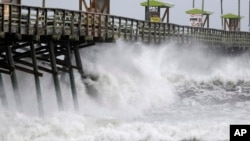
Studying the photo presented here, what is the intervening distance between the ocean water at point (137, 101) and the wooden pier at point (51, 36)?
810mm

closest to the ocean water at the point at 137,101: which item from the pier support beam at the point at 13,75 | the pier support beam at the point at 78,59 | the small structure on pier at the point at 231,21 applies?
the pier support beam at the point at 13,75

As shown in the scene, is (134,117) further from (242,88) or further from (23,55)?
(242,88)

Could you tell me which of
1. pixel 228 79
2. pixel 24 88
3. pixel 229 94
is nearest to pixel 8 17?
pixel 24 88

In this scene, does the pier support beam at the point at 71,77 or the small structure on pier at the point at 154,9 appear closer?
the pier support beam at the point at 71,77

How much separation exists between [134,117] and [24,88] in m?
5.09

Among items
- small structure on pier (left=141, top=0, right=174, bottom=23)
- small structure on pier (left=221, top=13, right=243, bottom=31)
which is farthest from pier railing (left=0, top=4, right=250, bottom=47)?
small structure on pier (left=221, top=13, right=243, bottom=31)

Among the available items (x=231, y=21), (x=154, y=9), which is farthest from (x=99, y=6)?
(x=231, y=21)

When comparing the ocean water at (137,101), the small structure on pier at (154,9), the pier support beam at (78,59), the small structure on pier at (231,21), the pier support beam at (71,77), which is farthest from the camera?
the small structure on pier at (231,21)

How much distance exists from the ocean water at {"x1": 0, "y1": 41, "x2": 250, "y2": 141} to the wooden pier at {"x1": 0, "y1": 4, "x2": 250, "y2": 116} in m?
0.81

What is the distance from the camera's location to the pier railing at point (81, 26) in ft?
79.9

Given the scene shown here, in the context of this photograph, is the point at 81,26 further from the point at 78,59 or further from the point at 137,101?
the point at 137,101

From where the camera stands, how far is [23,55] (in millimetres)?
26562

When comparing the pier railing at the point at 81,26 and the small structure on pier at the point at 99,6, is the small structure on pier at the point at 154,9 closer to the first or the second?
the pier railing at the point at 81,26

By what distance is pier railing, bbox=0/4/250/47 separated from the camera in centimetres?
2434
